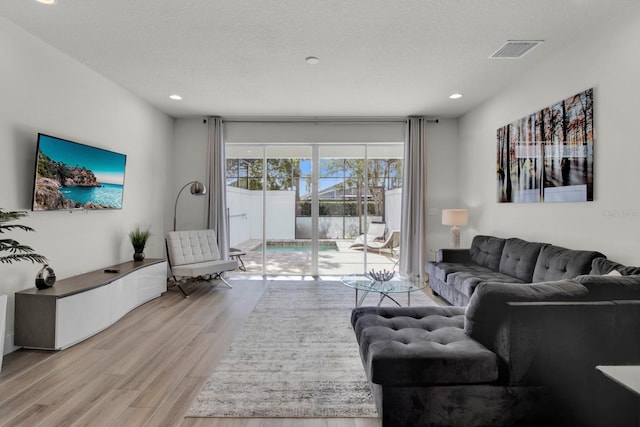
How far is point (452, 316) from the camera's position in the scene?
2459 millimetres

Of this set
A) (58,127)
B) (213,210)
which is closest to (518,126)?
(213,210)

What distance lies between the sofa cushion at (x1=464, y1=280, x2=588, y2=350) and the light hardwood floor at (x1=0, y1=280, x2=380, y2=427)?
0.84m

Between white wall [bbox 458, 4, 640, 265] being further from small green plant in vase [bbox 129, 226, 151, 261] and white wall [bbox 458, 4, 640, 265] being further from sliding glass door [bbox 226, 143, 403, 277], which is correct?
small green plant in vase [bbox 129, 226, 151, 261]

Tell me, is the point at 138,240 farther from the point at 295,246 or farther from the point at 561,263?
the point at 561,263

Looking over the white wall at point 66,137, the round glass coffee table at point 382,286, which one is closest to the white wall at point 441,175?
the round glass coffee table at point 382,286

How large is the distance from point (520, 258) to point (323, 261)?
328 cm

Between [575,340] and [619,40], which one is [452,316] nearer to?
[575,340]

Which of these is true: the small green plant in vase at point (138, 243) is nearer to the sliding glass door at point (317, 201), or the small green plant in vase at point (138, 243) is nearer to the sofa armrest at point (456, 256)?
the sliding glass door at point (317, 201)

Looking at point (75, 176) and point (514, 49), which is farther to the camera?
point (75, 176)

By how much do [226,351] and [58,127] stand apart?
2.81m

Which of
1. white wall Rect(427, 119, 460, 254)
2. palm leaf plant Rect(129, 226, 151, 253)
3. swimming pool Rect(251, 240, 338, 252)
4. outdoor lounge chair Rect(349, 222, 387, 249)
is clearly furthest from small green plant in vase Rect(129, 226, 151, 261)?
white wall Rect(427, 119, 460, 254)

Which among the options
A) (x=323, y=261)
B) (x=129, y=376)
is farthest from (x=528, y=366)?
(x=323, y=261)

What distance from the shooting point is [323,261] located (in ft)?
19.7

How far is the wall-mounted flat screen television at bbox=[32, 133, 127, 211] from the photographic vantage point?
3025mm
